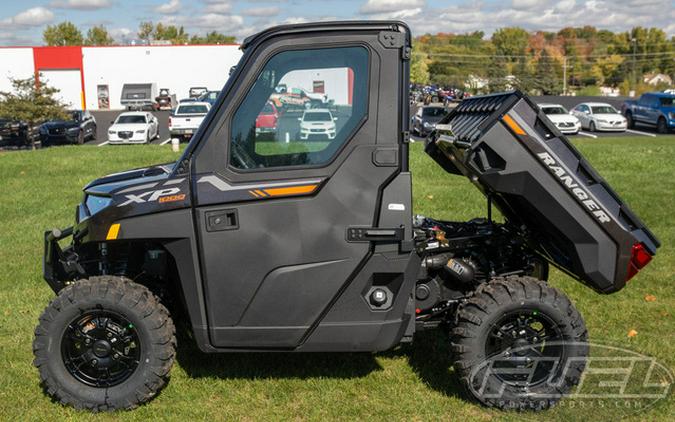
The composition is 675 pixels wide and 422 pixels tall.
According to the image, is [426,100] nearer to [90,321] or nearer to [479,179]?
[479,179]

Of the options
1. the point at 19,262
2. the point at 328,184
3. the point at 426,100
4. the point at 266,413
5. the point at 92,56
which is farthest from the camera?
the point at 92,56

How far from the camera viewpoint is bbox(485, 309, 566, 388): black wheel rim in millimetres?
4828

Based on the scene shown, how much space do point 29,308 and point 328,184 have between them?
4.00 metres

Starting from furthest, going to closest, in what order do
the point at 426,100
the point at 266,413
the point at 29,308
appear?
1. the point at 29,308
2. the point at 426,100
3. the point at 266,413

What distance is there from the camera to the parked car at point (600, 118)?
36219 millimetres

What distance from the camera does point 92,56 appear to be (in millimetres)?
69438

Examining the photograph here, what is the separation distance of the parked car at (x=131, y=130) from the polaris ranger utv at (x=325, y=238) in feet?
88.7

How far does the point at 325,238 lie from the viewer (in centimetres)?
449

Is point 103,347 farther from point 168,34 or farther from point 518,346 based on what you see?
point 168,34

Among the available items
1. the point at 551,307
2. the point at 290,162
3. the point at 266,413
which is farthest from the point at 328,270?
the point at 551,307

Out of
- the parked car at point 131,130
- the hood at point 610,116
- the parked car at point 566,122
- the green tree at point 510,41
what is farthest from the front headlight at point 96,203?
the green tree at point 510,41

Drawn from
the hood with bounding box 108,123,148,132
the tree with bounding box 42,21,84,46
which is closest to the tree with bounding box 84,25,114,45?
the tree with bounding box 42,21,84,46

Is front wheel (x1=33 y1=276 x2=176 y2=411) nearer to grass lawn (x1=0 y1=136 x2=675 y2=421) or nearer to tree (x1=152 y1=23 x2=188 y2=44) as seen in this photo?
grass lawn (x1=0 y1=136 x2=675 y2=421)

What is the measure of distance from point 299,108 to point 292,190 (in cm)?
52
